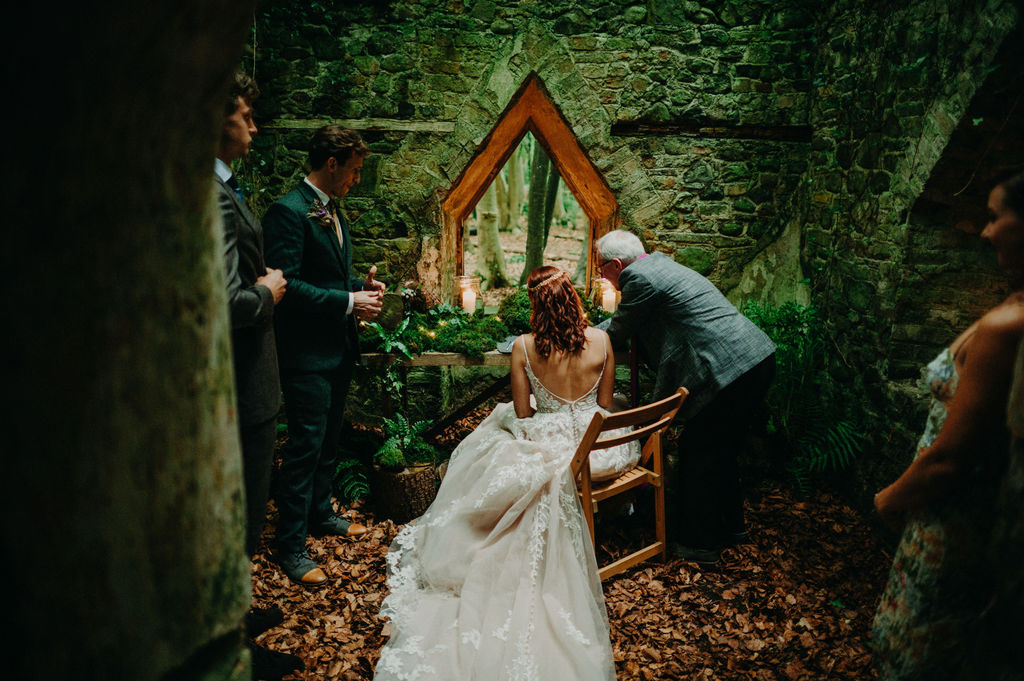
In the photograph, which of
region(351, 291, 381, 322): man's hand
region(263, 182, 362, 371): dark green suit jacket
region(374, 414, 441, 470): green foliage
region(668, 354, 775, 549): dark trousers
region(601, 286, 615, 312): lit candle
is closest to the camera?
region(263, 182, 362, 371): dark green suit jacket

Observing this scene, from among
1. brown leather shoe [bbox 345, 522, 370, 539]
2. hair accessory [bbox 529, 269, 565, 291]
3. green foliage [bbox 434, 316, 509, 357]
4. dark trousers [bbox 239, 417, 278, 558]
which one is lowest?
brown leather shoe [bbox 345, 522, 370, 539]

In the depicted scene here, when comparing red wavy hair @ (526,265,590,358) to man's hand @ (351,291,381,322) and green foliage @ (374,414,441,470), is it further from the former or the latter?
green foliage @ (374,414,441,470)

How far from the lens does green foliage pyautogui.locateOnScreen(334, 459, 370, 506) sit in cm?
402

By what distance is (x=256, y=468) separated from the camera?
8.08ft

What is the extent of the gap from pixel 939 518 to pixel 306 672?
2622 millimetres

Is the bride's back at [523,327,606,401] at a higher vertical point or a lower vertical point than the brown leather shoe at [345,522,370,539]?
higher

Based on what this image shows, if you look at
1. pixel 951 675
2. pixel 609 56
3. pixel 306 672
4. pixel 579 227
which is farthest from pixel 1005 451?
pixel 579 227

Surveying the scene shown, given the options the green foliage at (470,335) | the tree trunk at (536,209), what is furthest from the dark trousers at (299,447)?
the tree trunk at (536,209)

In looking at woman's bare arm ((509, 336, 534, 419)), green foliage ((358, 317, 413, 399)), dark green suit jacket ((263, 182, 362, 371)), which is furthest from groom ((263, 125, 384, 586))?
woman's bare arm ((509, 336, 534, 419))

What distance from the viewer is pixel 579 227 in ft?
68.4

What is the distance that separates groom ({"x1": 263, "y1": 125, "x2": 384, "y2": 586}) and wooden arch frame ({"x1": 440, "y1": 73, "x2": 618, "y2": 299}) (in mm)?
2005

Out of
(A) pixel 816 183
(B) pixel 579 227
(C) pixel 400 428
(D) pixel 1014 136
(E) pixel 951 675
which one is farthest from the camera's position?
(B) pixel 579 227

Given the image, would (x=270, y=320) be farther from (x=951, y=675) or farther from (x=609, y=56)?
(x=609, y=56)

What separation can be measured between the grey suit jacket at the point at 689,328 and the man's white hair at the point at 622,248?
98mm
